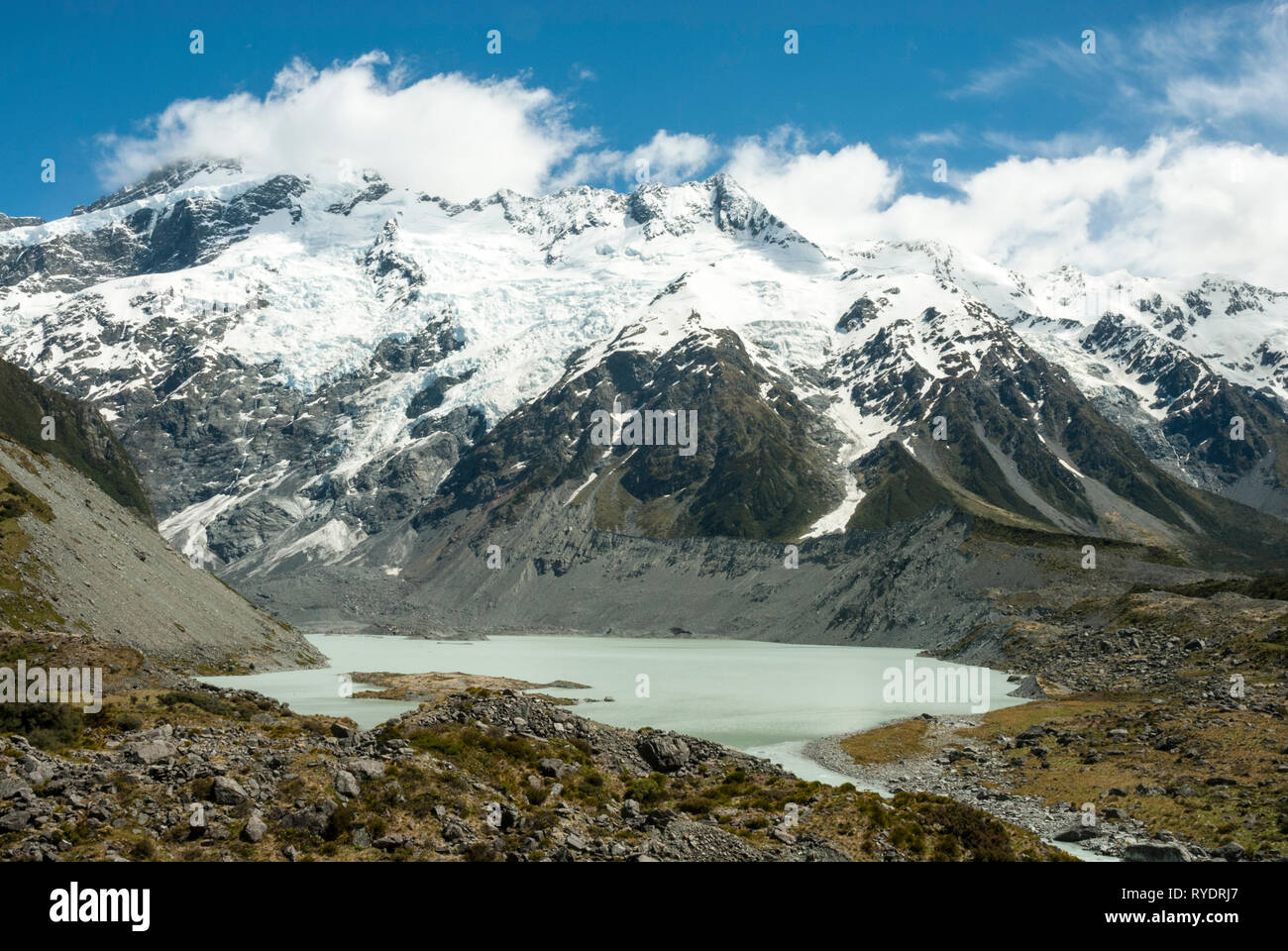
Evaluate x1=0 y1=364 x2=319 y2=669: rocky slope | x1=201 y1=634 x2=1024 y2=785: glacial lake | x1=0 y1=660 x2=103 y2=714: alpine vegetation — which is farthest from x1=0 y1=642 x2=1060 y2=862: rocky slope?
x1=0 y1=364 x2=319 y2=669: rocky slope

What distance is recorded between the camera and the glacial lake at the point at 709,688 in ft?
272

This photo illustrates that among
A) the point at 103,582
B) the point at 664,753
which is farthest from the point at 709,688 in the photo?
the point at 664,753

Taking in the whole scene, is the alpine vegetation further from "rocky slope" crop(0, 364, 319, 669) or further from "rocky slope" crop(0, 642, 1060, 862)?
"rocky slope" crop(0, 364, 319, 669)

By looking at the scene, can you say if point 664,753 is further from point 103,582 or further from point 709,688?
point 709,688

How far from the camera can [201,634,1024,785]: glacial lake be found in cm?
8294

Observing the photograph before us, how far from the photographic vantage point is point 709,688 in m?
121

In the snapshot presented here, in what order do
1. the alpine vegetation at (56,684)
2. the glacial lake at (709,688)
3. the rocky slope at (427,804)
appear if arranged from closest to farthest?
1. the rocky slope at (427,804)
2. the alpine vegetation at (56,684)
3. the glacial lake at (709,688)

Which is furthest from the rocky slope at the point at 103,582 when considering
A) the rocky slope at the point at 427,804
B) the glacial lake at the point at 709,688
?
the rocky slope at the point at 427,804

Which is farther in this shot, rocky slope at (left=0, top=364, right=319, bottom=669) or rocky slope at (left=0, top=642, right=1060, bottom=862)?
rocky slope at (left=0, top=364, right=319, bottom=669)

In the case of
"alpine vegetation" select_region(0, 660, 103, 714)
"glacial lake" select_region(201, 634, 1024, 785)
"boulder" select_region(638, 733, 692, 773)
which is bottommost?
"glacial lake" select_region(201, 634, 1024, 785)

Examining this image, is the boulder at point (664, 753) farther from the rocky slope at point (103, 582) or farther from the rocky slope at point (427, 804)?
the rocky slope at point (103, 582)
